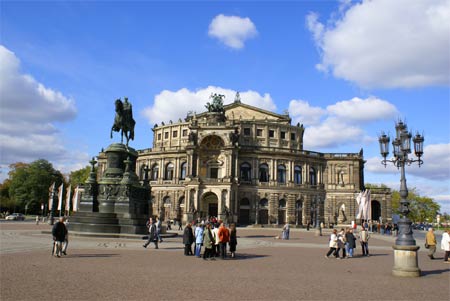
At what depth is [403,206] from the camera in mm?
15516

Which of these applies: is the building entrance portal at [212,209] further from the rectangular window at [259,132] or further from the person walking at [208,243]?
the person walking at [208,243]

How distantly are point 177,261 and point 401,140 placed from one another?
35.3 feet

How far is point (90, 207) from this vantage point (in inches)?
1138

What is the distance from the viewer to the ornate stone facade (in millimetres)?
68250

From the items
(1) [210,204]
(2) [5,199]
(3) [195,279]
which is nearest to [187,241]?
(3) [195,279]

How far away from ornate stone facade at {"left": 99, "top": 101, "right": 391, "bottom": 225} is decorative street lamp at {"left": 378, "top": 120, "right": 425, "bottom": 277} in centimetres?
4706

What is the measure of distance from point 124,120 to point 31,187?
72309 millimetres

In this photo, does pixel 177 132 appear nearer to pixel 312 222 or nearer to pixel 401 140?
pixel 312 222

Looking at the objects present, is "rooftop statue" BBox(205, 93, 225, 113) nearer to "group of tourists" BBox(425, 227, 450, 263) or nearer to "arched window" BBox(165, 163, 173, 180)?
"arched window" BBox(165, 163, 173, 180)

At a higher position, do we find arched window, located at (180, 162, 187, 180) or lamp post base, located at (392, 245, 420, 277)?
arched window, located at (180, 162, 187, 180)

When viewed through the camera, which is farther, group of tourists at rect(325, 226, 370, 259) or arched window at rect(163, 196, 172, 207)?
arched window at rect(163, 196, 172, 207)

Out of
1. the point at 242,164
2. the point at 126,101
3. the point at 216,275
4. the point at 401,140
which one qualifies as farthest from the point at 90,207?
the point at 242,164

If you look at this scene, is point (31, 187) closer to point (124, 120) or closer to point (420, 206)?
point (124, 120)

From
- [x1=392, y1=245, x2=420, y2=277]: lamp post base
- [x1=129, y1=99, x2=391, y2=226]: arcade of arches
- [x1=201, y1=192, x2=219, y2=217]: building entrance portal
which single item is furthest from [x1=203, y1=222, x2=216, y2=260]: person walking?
[x1=201, y1=192, x2=219, y2=217]: building entrance portal
